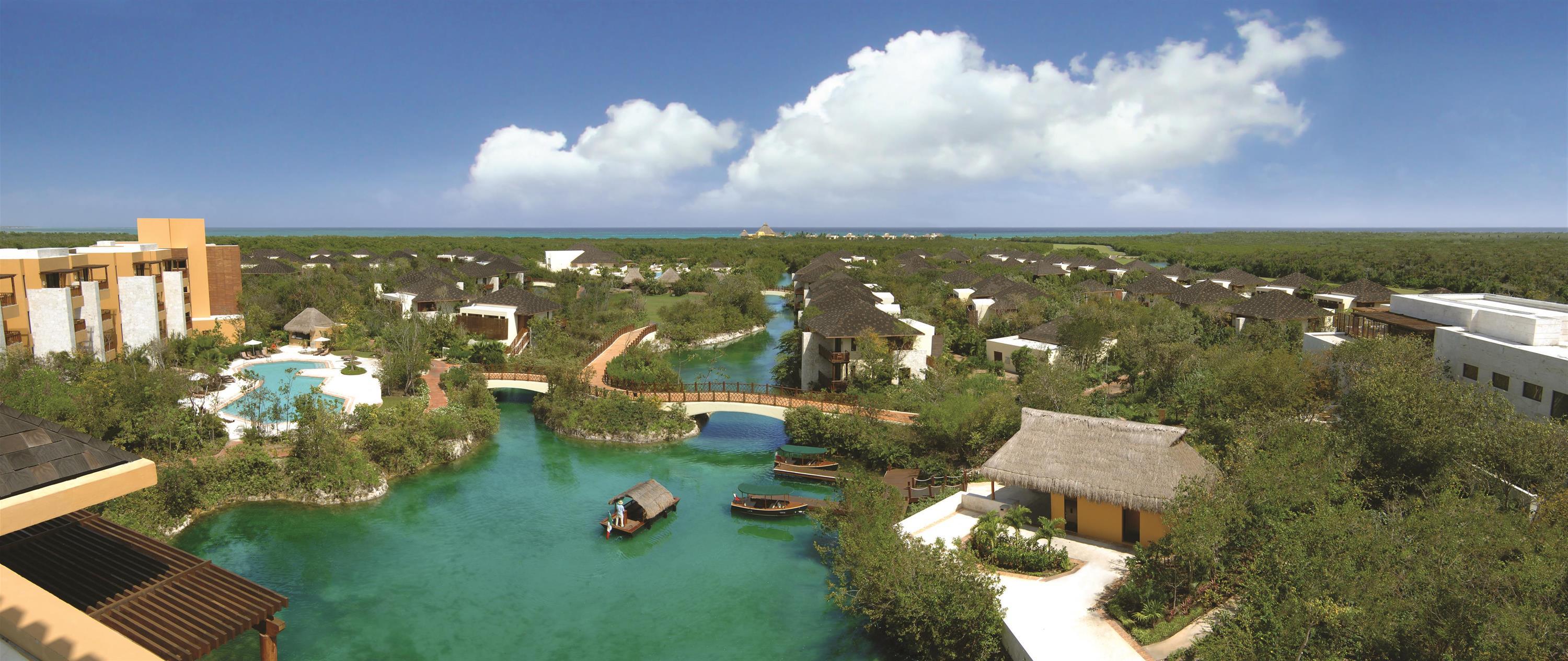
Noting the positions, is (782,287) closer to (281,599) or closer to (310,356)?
(310,356)

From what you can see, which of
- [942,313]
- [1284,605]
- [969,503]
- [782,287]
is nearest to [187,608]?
[1284,605]

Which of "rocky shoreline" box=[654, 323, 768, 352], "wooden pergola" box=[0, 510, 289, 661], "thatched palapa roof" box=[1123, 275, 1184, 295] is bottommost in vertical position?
"rocky shoreline" box=[654, 323, 768, 352]

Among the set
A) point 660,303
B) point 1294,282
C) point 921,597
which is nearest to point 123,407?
point 921,597

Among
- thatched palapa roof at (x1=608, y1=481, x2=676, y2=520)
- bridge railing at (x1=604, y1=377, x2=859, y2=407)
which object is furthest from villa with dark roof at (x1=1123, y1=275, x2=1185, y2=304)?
thatched palapa roof at (x1=608, y1=481, x2=676, y2=520)

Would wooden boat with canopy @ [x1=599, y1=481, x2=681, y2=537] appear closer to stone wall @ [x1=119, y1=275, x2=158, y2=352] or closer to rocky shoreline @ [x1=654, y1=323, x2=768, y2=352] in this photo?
rocky shoreline @ [x1=654, y1=323, x2=768, y2=352]

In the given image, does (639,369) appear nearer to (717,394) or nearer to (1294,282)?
(717,394)

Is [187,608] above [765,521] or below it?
above

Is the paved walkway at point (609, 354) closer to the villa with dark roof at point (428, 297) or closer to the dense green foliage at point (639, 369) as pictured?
the dense green foliage at point (639, 369)
